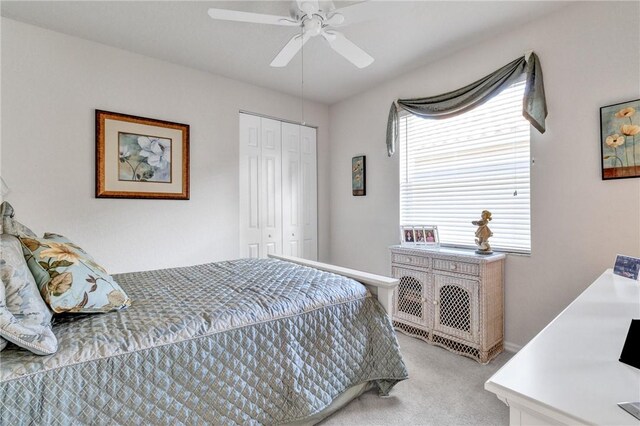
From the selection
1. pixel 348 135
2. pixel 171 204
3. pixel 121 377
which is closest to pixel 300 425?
pixel 121 377

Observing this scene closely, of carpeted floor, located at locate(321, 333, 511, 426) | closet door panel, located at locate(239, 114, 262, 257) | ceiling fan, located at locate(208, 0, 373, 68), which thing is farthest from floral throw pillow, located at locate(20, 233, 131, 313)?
closet door panel, located at locate(239, 114, 262, 257)

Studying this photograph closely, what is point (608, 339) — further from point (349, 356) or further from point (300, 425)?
point (300, 425)

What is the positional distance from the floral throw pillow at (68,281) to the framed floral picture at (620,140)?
9.57ft

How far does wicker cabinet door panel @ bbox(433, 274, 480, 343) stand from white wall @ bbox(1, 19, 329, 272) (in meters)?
2.16

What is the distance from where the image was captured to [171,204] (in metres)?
2.94

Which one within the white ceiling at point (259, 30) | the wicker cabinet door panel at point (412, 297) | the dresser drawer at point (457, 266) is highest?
the white ceiling at point (259, 30)

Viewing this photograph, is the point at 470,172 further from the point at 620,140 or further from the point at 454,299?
the point at 454,299

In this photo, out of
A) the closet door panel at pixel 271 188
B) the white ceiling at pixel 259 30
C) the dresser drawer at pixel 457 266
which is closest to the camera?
the white ceiling at pixel 259 30

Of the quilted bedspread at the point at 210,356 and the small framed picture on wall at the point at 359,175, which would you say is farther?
the small framed picture on wall at the point at 359,175

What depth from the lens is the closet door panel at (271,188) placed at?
359 centimetres

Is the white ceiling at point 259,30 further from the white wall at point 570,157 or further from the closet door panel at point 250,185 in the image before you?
Answer: the closet door panel at point 250,185

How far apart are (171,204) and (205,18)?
166 cm

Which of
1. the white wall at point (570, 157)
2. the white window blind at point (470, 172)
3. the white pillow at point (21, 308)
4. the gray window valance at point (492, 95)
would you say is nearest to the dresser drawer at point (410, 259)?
the white window blind at point (470, 172)

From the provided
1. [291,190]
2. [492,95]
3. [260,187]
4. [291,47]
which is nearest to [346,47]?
[291,47]
